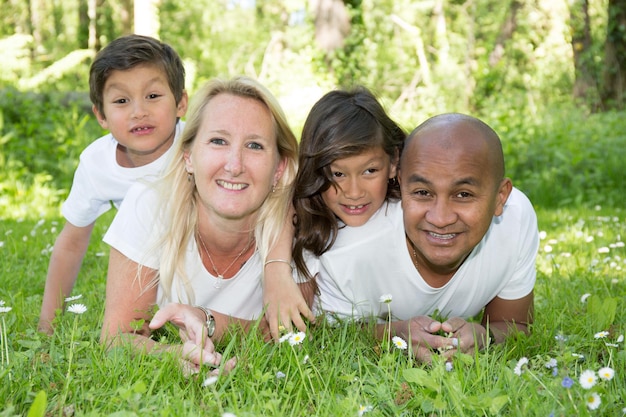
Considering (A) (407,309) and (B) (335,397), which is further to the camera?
(A) (407,309)

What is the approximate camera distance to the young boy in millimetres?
3906

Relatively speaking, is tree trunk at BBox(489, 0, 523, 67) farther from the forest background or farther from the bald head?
the bald head

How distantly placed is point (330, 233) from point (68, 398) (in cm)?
146

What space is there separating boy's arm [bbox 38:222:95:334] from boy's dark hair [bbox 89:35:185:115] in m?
0.78

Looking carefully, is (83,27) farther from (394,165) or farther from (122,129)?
(394,165)

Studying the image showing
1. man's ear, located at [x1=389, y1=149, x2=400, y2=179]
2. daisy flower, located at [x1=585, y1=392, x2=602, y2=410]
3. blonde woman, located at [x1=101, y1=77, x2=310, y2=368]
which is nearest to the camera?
daisy flower, located at [x1=585, y1=392, x2=602, y2=410]

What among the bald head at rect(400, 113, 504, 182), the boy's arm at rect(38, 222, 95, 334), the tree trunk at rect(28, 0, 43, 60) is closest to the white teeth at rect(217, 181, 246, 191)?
the bald head at rect(400, 113, 504, 182)

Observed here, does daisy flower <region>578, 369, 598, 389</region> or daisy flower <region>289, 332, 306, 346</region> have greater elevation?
daisy flower <region>578, 369, 598, 389</region>

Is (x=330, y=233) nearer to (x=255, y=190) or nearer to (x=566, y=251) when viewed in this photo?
(x=255, y=190)


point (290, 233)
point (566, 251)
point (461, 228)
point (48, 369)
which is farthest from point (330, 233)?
point (566, 251)

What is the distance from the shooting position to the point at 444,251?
9.82ft

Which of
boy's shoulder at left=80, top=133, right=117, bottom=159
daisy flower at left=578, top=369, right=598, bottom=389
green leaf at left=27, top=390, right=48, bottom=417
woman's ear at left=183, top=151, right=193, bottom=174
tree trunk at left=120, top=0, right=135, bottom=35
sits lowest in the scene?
tree trunk at left=120, top=0, right=135, bottom=35

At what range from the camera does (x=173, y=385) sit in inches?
93.5

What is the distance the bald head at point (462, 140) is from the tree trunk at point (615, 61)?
1145cm
